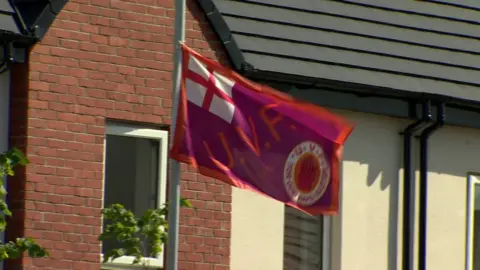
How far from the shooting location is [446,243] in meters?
18.1

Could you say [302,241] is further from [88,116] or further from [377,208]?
[88,116]

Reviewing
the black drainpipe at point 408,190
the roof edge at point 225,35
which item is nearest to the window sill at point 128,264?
the roof edge at point 225,35

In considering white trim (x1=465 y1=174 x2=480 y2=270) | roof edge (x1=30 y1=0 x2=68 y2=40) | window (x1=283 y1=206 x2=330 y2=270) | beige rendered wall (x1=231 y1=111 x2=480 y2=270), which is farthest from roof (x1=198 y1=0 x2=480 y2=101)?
roof edge (x1=30 y1=0 x2=68 y2=40)

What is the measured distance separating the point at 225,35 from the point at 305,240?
2.22 metres

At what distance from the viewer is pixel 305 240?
1766cm

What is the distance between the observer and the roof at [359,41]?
55.7 feet

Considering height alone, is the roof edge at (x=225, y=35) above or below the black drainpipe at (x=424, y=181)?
above

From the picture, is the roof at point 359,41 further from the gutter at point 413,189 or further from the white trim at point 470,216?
the white trim at point 470,216

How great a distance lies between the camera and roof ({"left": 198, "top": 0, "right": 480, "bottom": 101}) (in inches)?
669

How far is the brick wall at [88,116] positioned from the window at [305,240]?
1.03m

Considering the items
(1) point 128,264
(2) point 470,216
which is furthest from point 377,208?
(1) point 128,264

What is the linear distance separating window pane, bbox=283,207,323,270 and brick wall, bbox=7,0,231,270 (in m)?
1.00

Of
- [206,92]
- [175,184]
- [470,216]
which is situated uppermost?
[206,92]

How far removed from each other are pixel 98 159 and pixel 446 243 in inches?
158
